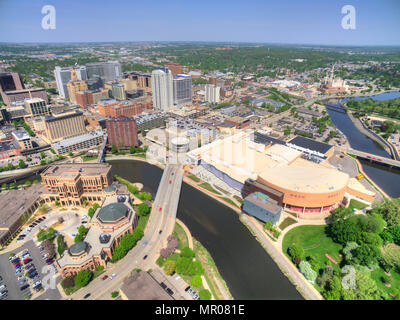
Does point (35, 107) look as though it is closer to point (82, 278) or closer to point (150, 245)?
point (150, 245)

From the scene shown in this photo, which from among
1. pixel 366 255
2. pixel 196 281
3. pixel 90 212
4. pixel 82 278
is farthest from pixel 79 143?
pixel 366 255

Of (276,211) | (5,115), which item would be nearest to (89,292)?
(276,211)

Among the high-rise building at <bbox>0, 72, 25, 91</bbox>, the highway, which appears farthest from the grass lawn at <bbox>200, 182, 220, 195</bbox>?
the high-rise building at <bbox>0, 72, 25, 91</bbox>

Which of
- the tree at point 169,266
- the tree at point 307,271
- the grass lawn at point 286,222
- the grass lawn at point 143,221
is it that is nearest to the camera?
the tree at point 307,271

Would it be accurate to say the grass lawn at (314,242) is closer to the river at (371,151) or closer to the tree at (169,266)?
the tree at (169,266)

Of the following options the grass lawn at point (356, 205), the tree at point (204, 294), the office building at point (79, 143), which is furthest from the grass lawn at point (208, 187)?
the office building at point (79, 143)

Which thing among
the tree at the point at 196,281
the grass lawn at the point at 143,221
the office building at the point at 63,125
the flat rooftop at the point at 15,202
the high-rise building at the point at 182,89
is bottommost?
the tree at the point at 196,281

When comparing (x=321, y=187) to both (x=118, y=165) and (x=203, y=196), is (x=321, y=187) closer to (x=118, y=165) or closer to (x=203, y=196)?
(x=203, y=196)

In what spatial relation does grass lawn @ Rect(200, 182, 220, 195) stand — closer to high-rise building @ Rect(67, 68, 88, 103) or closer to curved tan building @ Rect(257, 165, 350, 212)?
curved tan building @ Rect(257, 165, 350, 212)
